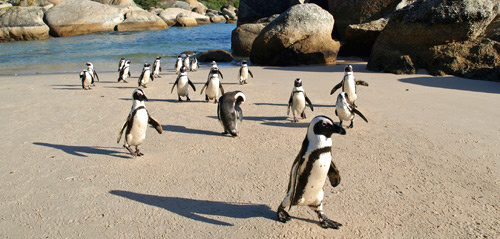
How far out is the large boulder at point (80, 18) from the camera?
34219 millimetres

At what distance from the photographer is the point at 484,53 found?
1087 cm

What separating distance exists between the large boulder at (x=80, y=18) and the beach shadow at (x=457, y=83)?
3239 cm

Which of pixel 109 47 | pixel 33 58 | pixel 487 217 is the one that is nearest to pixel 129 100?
pixel 487 217

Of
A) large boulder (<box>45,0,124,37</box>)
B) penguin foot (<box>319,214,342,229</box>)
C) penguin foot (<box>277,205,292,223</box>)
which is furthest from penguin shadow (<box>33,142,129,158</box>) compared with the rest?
large boulder (<box>45,0,124,37</box>)

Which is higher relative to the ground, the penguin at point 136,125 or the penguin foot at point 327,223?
the penguin at point 136,125

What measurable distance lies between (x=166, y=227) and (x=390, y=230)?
1829mm

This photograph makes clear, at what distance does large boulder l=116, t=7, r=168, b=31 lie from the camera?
39062mm

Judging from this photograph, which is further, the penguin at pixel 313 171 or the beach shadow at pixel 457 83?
the beach shadow at pixel 457 83

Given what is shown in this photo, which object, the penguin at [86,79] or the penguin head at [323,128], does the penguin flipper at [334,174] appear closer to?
the penguin head at [323,128]

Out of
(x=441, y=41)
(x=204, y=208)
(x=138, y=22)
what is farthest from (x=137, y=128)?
(x=138, y=22)

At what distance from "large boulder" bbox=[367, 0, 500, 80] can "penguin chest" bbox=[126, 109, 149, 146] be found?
864 centimetres

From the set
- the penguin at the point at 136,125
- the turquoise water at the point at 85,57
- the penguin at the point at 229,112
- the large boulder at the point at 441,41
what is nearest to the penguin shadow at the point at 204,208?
the penguin at the point at 136,125

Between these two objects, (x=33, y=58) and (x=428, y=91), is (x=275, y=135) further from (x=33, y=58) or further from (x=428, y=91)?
(x=33, y=58)

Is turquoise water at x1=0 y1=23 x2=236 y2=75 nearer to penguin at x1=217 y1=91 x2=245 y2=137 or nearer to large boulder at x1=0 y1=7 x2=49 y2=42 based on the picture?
large boulder at x1=0 y1=7 x2=49 y2=42
